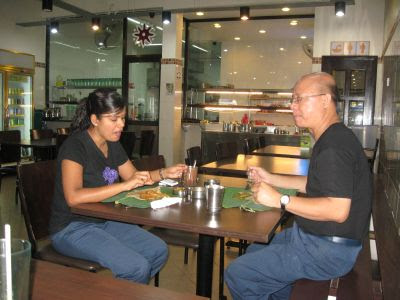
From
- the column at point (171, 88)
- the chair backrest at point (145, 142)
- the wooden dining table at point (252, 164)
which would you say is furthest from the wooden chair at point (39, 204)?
the column at point (171, 88)

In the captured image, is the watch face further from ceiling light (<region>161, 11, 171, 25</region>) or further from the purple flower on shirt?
ceiling light (<region>161, 11, 171, 25</region>)

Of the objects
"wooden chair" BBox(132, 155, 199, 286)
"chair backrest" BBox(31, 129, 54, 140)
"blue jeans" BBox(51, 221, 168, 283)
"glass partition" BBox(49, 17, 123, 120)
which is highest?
"glass partition" BBox(49, 17, 123, 120)

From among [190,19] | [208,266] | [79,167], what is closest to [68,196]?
[79,167]

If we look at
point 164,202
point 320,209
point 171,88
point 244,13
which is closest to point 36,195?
point 164,202

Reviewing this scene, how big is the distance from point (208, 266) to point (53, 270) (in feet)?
3.51

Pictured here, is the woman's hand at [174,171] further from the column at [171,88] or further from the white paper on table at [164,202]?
the column at [171,88]

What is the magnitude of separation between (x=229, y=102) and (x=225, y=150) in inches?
171

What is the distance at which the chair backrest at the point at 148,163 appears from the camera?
9.36 ft

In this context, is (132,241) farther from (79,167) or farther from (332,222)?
(332,222)

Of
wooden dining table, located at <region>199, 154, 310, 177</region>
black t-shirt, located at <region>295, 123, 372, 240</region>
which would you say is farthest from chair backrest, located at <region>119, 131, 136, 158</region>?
black t-shirt, located at <region>295, 123, 372, 240</region>

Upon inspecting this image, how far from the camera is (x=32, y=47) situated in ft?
30.1

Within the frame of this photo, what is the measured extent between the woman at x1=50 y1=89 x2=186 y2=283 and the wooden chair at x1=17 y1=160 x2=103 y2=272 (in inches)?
2.3

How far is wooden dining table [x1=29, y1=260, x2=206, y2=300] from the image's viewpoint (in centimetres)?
96

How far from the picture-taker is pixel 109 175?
227 centimetres
